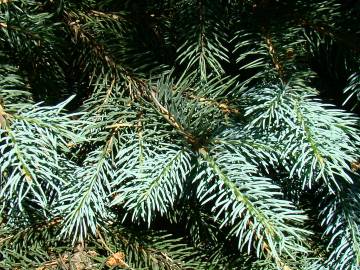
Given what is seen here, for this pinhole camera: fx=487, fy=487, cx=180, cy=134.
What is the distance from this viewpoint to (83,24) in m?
0.81

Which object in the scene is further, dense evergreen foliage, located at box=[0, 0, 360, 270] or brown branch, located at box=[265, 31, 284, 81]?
brown branch, located at box=[265, 31, 284, 81]

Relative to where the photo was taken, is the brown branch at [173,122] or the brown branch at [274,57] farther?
the brown branch at [274,57]

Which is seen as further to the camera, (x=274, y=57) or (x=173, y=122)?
(x=274, y=57)

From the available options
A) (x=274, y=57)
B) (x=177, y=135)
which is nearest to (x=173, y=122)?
(x=177, y=135)

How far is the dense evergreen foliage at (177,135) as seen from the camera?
618 mm

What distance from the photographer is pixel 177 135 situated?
0.67 metres

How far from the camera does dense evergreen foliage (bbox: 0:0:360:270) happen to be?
0.62 m

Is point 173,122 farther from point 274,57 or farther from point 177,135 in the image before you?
point 274,57

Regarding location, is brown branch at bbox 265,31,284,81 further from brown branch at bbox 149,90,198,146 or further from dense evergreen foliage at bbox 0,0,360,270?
brown branch at bbox 149,90,198,146

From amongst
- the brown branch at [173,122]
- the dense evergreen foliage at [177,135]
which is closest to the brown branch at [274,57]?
the dense evergreen foliage at [177,135]

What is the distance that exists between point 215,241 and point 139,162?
24cm

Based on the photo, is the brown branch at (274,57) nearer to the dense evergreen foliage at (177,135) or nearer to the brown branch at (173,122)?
the dense evergreen foliage at (177,135)

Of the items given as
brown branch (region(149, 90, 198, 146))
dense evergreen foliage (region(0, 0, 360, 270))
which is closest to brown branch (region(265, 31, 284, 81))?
dense evergreen foliage (region(0, 0, 360, 270))

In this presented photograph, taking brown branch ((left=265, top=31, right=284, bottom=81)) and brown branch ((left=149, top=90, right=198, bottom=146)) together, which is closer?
brown branch ((left=149, top=90, right=198, bottom=146))
